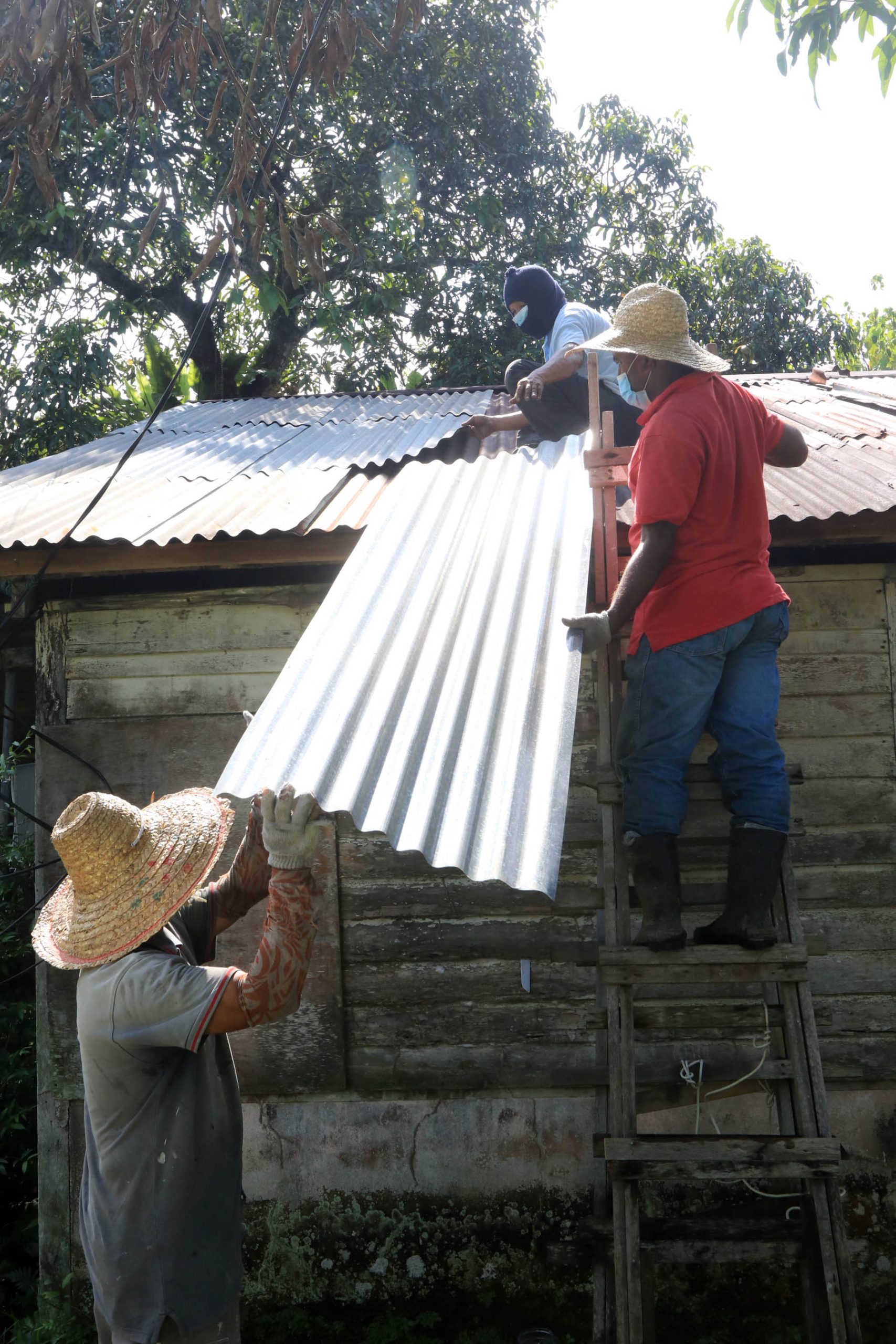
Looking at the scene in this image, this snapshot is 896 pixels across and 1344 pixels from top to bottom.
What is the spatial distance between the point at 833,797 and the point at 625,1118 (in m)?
2.18

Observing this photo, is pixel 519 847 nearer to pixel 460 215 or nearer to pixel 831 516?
pixel 831 516

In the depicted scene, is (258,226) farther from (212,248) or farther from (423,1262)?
(423,1262)

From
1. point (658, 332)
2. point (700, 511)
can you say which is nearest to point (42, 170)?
point (658, 332)

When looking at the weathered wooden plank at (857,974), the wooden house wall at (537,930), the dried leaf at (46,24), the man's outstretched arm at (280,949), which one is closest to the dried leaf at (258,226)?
the dried leaf at (46,24)

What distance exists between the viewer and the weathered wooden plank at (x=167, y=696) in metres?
4.49

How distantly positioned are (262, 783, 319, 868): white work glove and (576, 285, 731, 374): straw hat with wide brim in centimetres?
163

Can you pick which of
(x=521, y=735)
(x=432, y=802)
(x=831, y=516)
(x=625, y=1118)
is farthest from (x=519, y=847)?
(x=831, y=516)

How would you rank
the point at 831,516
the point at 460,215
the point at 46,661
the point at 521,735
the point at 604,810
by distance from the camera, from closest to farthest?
the point at 521,735, the point at 604,810, the point at 831,516, the point at 46,661, the point at 460,215

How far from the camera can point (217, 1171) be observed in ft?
8.15

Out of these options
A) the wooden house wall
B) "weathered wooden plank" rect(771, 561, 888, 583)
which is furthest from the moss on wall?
"weathered wooden plank" rect(771, 561, 888, 583)

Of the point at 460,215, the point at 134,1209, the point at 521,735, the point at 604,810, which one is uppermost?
the point at 460,215

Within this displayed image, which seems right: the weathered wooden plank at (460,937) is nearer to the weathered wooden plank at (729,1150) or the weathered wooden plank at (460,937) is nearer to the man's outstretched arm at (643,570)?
the weathered wooden plank at (729,1150)

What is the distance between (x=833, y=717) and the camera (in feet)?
14.2

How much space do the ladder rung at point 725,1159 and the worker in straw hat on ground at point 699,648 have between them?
45 centimetres
